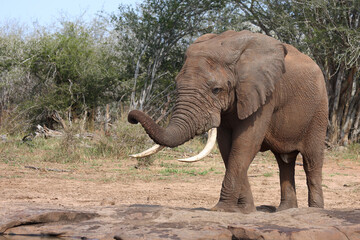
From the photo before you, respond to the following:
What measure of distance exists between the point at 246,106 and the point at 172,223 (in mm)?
1298

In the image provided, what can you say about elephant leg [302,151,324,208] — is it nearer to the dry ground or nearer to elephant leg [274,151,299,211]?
elephant leg [274,151,299,211]

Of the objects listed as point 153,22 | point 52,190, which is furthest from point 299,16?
point 52,190

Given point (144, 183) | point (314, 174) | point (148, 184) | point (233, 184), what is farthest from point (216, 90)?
point (144, 183)

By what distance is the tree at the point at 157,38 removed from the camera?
17797 millimetres

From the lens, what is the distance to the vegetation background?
15500 mm

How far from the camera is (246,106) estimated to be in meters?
5.07

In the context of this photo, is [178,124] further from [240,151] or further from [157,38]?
[157,38]

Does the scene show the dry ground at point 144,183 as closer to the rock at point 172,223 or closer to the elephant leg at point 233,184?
the rock at point 172,223

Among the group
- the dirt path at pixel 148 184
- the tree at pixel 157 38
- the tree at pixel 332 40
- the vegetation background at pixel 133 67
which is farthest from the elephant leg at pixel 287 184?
the tree at pixel 157 38

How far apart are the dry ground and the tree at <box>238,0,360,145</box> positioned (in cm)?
283

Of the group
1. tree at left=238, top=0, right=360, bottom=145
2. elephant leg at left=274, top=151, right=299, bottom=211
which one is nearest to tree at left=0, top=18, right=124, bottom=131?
tree at left=238, top=0, right=360, bottom=145

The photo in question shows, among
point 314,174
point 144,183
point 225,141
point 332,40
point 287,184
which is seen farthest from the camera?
point 332,40

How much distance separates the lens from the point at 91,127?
56.2 feet

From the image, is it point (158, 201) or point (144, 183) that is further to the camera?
point (144, 183)
